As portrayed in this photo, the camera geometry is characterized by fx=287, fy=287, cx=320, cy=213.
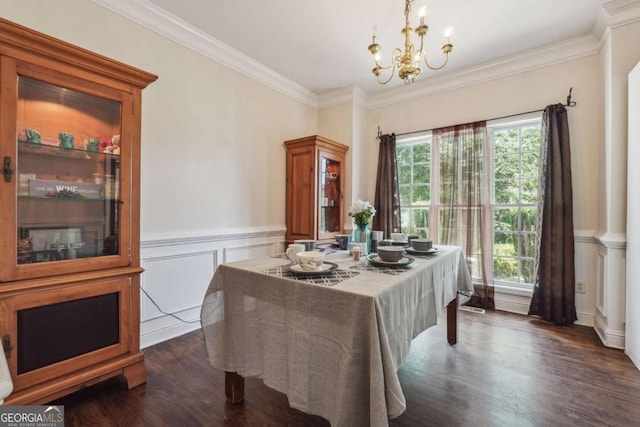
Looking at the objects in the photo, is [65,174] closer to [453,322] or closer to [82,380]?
[82,380]

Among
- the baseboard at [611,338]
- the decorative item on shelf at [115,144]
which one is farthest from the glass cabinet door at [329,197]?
the baseboard at [611,338]

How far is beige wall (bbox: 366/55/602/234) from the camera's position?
9.39 ft

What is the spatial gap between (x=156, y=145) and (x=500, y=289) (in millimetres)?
3910

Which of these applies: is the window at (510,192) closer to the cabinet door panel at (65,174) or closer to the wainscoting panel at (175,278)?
the wainscoting panel at (175,278)

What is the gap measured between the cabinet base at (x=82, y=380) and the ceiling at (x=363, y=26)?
2.75 metres

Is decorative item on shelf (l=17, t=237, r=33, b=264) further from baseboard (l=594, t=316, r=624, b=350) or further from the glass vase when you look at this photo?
baseboard (l=594, t=316, r=624, b=350)

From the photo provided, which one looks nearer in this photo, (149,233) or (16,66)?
(16,66)

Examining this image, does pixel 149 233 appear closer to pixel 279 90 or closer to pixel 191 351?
pixel 191 351

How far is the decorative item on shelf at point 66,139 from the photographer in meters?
1.72

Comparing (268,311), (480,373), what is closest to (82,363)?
(268,311)

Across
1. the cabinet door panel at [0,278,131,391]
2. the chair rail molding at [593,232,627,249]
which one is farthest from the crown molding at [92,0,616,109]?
the cabinet door panel at [0,278,131,391]

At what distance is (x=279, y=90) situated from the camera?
12.2 ft

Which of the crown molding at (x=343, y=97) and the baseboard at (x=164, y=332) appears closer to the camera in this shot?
the baseboard at (x=164, y=332)

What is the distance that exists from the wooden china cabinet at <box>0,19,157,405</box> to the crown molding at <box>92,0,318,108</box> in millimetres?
939
